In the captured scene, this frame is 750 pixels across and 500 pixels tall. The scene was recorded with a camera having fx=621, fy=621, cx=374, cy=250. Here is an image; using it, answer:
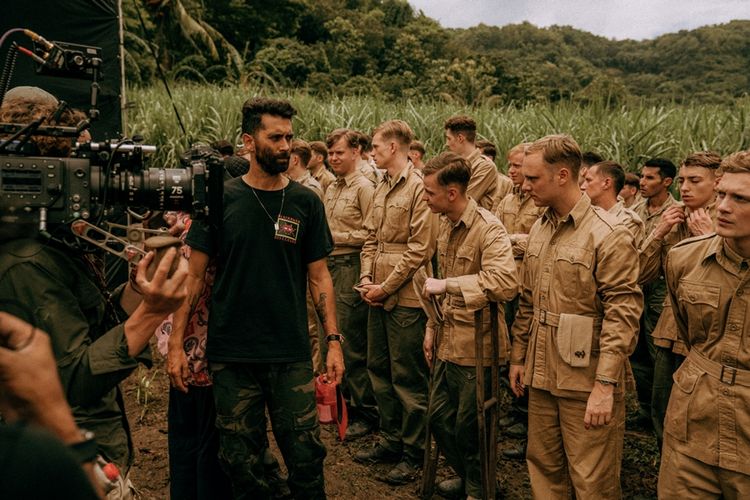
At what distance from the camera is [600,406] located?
10.3 feet

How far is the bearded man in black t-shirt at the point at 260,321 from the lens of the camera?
11.2 feet

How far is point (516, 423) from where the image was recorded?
5.57 meters

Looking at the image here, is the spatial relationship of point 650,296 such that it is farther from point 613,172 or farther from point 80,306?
point 80,306

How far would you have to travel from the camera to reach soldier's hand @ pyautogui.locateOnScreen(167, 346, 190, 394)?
11.1 feet

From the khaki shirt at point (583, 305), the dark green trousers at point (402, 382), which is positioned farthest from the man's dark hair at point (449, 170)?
Result: the dark green trousers at point (402, 382)

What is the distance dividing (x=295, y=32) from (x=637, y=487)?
3401cm

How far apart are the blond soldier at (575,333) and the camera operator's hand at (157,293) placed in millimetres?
2148

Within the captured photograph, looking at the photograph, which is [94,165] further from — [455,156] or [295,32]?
[295,32]

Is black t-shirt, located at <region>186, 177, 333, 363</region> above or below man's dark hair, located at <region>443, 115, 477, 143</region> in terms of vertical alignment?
below

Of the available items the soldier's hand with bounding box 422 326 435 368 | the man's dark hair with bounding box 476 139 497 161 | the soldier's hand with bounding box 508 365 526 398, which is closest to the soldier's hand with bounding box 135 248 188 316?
the soldier's hand with bounding box 508 365 526 398

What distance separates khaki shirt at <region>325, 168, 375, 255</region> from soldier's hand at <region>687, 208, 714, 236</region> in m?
2.74

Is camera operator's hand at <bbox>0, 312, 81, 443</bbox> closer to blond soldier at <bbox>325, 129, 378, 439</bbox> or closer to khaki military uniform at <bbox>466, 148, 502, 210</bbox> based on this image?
blond soldier at <bbox>325, 129, 378, 439</bbox>

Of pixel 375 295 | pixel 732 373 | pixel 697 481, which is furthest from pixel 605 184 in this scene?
pixel 697 481

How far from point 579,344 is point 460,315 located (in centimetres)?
90
